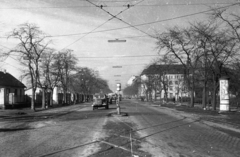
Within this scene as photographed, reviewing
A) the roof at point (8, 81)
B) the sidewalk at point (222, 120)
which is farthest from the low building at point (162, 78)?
the roof at point (8, 81)

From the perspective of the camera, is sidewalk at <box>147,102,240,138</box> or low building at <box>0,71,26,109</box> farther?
low building at <box>0,71,26,109</box>

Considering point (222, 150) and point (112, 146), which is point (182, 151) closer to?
point (222, 150)

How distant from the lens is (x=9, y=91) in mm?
50500

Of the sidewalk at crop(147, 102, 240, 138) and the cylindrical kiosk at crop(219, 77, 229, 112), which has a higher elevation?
the cylindrical kiosk at crop(219, 77, 229, 112)

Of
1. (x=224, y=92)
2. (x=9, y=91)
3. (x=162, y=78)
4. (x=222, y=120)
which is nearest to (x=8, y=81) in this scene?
(x=9, y=91)

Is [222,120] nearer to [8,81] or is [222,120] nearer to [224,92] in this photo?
[224,92]

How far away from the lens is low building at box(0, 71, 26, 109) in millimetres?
36438

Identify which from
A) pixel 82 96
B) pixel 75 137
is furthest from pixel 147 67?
pixel 75 137

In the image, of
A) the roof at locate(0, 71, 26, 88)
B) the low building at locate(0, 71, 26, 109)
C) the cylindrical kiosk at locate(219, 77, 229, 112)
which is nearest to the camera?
the cylindrical kiosk at locate(219, 77, 229, 112)

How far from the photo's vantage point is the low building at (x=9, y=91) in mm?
36438

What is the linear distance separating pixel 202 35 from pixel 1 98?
27.2 meters

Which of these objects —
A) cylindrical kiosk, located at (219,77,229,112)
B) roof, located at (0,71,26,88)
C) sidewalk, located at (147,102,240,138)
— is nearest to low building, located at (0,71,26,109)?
roof, located at (0,71,26,88)

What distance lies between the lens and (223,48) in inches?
1082

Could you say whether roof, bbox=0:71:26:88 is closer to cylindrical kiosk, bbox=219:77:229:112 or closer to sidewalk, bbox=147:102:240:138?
sidewalk, bbox=147:102:240:138
